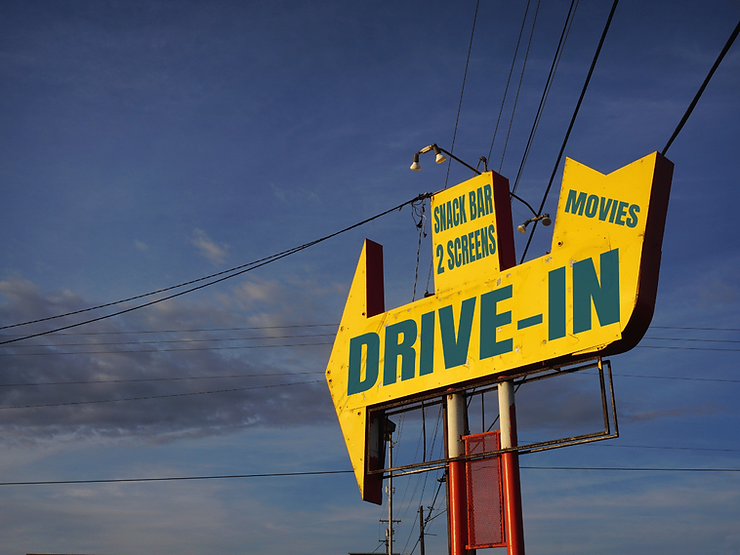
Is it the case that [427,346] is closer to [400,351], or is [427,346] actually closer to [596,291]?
[400,351]

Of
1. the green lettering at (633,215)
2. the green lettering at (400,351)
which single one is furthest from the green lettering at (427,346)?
the green lettering at (633,215)

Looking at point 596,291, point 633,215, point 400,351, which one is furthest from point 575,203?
point 400,351

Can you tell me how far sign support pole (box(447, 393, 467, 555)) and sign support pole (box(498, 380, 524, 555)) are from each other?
30.1 inches

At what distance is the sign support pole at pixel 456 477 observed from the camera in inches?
380

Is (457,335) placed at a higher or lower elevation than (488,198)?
lower

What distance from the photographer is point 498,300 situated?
10.3 meters

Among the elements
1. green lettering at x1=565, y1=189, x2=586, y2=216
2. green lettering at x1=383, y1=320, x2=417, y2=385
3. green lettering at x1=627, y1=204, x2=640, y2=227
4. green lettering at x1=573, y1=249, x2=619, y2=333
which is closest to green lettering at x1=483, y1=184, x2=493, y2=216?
green lettering at x1=565, y1=189, x2=586, y2=216

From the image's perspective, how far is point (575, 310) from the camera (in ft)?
30.3

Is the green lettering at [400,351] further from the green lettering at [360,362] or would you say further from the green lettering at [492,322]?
the green lettering at [492,322]

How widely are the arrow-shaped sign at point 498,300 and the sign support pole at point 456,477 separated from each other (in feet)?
1.20

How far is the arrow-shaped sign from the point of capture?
8812 mm

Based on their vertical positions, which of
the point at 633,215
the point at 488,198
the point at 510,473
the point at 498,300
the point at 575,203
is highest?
the point at 488,198

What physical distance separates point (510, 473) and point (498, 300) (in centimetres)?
243

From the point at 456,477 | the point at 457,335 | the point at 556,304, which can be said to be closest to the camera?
the point at 556,304
